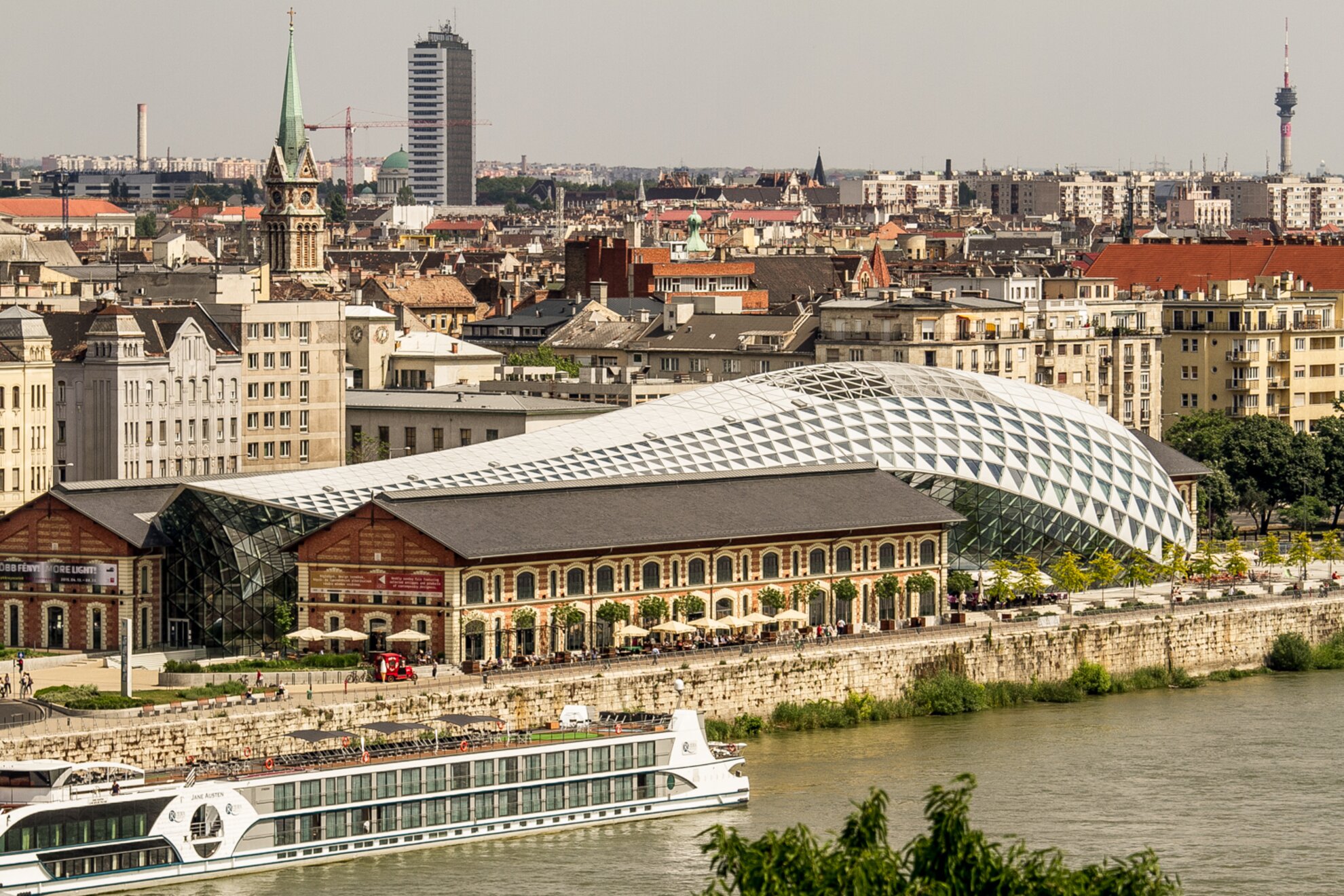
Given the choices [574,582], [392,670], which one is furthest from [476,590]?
[392,670]

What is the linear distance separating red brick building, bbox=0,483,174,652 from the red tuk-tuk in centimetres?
880

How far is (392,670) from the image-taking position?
247 ft

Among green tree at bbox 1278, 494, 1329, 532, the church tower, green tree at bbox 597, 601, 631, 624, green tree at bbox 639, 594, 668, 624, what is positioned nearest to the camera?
green tree at bbox 597, 601, 631, 624

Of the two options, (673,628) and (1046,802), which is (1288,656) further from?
(1046,802)

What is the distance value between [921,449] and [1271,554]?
13.0 m

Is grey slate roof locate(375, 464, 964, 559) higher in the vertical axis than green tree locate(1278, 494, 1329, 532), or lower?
higher

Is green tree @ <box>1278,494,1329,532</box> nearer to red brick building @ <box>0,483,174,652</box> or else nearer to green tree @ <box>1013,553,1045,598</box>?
green tree @ <box>1013,553,1045,598</box>

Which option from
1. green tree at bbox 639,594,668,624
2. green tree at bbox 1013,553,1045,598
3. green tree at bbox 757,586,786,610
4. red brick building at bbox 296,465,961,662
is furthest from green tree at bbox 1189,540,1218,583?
green tree at bbox 639,594,668,624

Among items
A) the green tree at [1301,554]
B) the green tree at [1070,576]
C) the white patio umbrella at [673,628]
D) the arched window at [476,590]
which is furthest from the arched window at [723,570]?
the green tree at [1301,554]

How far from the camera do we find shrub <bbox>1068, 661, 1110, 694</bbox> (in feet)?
284

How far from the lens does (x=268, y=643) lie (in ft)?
267

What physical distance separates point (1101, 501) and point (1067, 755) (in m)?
25.8

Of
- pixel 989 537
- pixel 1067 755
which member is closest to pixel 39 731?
pixel 1067 755

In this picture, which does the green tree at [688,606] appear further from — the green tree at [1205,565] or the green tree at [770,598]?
the green tree at [1205,565]
